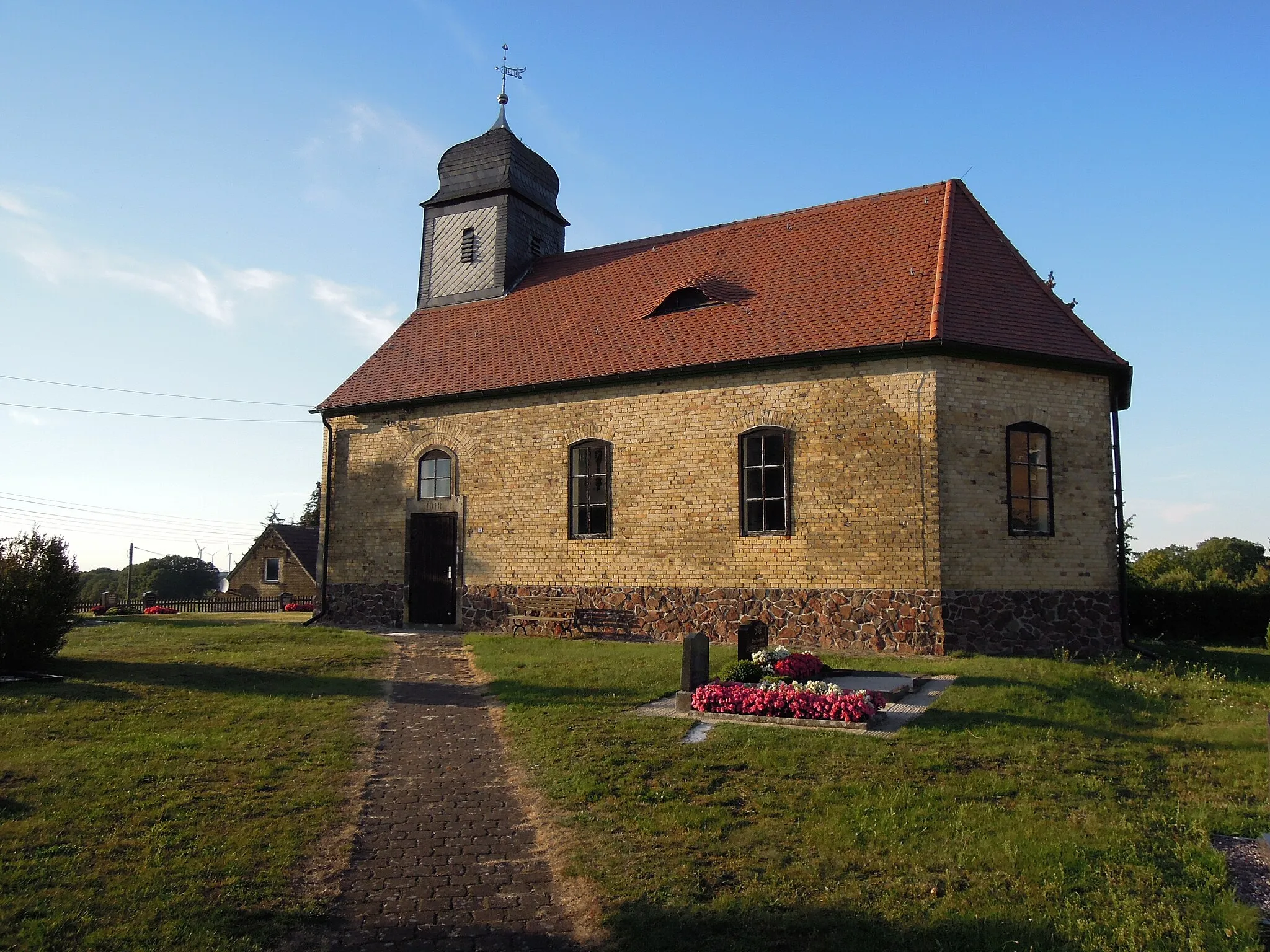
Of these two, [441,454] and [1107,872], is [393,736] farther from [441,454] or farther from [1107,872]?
[441,454]

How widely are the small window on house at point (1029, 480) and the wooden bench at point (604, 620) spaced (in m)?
7.09

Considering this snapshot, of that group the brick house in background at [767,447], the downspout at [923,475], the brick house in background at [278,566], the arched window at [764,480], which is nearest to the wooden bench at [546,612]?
the brick house in background at [767,447]

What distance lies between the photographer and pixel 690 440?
1680 centimetres

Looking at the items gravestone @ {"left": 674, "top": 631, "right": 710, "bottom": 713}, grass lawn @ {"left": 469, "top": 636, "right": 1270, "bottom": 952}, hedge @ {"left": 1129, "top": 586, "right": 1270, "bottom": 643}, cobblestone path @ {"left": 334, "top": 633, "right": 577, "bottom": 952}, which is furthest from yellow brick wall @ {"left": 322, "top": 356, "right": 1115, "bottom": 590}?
hedge @ {"left": 1129, "top": 586, "right": 1270, "bottom": 643}

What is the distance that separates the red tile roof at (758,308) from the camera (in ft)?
51.4

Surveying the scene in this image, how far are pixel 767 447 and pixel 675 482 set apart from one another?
1.91 m

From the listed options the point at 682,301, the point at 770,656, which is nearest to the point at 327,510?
the point at 682,301

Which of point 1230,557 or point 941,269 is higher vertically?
point 941,269

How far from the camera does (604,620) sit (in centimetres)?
1722

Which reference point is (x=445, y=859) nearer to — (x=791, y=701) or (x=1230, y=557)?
(x=791, y=701)

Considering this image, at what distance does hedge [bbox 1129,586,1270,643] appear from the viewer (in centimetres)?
2156

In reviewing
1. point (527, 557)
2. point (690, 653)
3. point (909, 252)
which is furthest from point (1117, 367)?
point (527, 557)

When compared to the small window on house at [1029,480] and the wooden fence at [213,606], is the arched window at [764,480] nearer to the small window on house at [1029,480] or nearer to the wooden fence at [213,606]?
the small window on house at [1029,480]

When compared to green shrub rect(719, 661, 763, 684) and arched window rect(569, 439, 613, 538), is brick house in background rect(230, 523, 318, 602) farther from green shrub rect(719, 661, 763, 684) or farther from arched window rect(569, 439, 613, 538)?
green shrub rect(719, 661, 763, 684)
